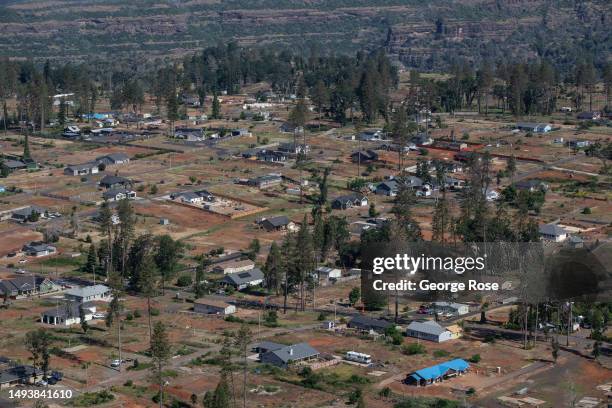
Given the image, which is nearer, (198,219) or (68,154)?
(198,219)

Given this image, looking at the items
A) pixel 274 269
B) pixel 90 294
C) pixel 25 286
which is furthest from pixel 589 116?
pixel 25 286

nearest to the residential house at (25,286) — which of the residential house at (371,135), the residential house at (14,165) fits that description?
the residential house at (14,165)

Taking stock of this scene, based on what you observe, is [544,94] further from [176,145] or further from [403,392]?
[403,392]

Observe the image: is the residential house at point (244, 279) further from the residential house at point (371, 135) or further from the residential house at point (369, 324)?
the residential house at point (371, 135)

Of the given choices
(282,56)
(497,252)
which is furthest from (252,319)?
(282,56)

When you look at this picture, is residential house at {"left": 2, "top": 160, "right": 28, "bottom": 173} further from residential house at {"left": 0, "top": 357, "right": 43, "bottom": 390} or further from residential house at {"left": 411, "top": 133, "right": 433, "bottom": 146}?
residential house at {"left": 0, "top": 357, "right": 43, "bottom": 390}

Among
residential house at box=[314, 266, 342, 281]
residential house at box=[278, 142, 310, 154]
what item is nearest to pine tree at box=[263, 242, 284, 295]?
residential house at box=[314, 266, 342, 281]

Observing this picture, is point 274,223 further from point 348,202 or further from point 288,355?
point 288,355

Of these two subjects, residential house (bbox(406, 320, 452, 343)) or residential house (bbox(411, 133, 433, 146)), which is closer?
residential house (bbox(406, 320, 452, 343))
